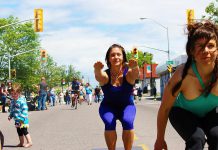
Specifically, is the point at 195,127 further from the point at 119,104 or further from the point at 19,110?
the point at 19,110

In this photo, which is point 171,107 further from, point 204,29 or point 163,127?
point 204,29

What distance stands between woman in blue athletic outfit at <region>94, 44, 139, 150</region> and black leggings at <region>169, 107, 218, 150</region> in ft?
7.63

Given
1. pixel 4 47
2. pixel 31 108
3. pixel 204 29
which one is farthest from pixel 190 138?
pixel 4 47

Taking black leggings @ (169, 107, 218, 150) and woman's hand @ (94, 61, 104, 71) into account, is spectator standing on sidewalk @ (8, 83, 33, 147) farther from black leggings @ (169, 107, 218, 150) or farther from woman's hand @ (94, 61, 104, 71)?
black leggings @ (169, 107, 218, 150)

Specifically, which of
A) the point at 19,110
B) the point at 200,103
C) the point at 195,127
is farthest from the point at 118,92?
the point at 19,110

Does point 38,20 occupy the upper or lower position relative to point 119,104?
upper

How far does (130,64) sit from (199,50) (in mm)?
2585

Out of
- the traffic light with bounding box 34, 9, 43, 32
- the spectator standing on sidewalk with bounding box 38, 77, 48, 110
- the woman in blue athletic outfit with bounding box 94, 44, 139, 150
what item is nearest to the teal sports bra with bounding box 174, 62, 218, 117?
the woman in blue athletic outfit with bounding box 94, 44, 139, 150

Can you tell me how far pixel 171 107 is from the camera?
376 cm

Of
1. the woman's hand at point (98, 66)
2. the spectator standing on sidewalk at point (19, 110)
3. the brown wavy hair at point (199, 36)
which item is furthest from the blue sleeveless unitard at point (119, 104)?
the spectator standing on sidewalk at point (19, 110)

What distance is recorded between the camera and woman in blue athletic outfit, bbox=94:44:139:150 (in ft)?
19.9

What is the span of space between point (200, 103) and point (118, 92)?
99.2 inches

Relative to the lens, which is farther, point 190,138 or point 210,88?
point 210,88

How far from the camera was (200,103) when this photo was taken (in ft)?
12.0
